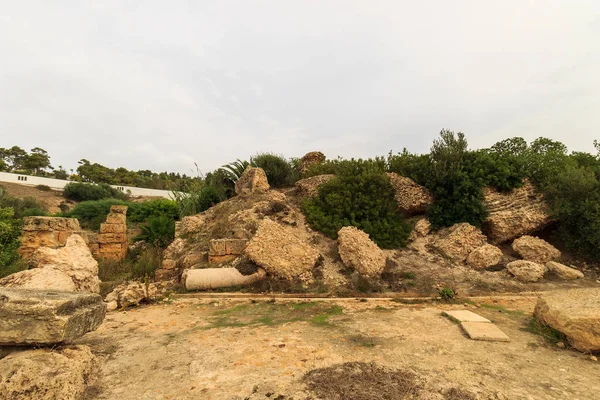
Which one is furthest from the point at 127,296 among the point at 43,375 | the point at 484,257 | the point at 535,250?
the point at 535,250

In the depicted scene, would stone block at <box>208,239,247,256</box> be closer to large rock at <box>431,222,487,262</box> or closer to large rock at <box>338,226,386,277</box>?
large rock at <box>338,226,386,277</box>

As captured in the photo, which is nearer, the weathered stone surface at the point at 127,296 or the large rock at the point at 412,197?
the weathered stone surface at the point at 127,296

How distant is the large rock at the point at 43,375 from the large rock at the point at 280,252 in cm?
464

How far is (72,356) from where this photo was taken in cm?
310

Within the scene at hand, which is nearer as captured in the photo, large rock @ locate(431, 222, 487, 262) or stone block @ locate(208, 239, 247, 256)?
stone block @ locate(208, 239, 247, 256)

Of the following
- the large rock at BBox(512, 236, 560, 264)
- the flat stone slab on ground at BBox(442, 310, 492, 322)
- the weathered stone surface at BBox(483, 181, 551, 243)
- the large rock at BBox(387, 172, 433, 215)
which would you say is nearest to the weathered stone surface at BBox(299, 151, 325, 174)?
Answer: the large rock at BBox(387, 172, 433, 215)

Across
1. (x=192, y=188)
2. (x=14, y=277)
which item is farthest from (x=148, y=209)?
(x=14, y=277)

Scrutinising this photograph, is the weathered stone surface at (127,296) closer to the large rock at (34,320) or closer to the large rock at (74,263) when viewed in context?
the large rock at (74,263)

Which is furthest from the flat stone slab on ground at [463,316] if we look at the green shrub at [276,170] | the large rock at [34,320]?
the green shrub at [276,170]

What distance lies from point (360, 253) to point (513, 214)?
211 inches

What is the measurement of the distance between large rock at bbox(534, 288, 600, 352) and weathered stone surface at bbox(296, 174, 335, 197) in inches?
305

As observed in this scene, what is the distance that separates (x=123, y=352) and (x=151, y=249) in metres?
7.02

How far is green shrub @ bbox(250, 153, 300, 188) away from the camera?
1337cm

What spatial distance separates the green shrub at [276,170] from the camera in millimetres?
13367
